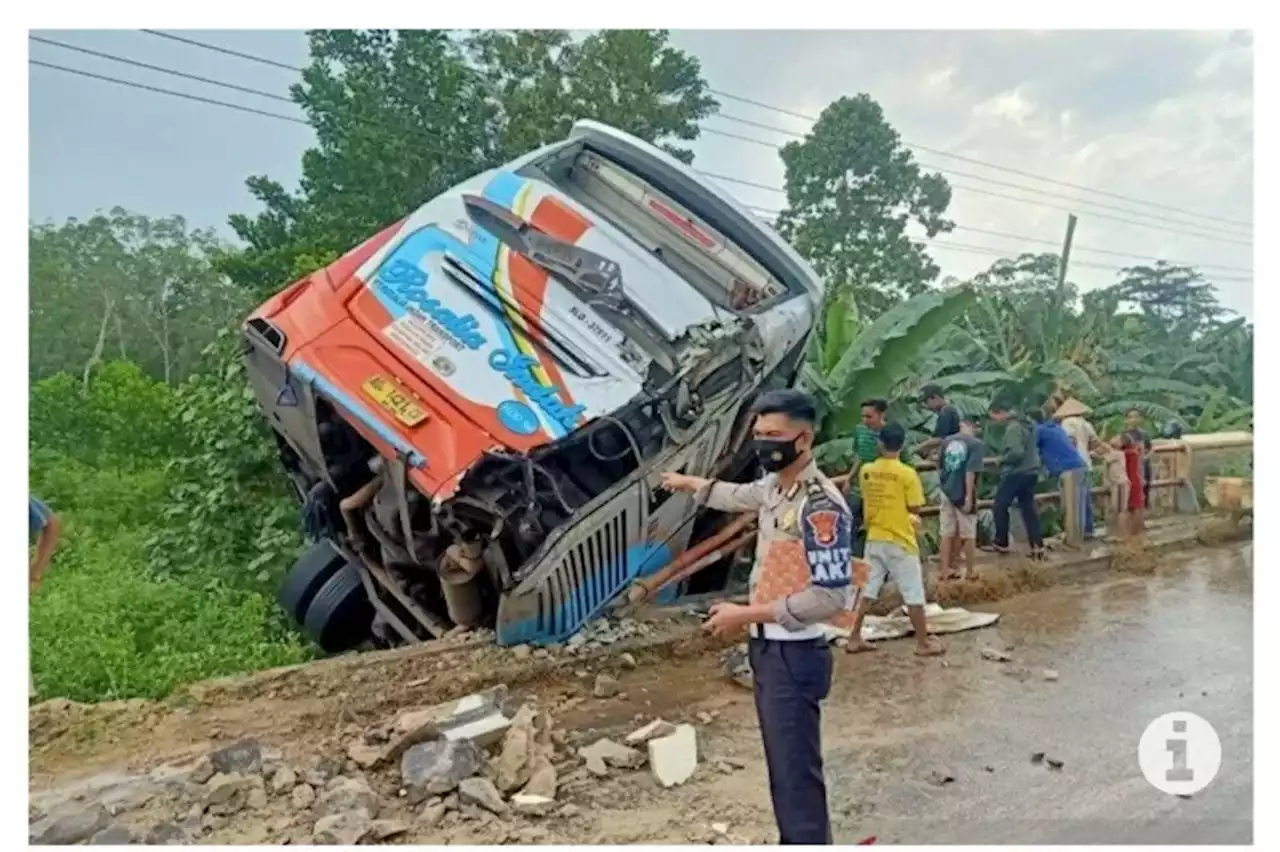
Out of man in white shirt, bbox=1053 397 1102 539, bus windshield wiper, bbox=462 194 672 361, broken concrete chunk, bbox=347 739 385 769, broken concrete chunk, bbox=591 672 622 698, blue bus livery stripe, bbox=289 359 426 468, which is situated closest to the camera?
broken concrete chunk, bbox=347 739 385 769

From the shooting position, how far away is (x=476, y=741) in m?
3.54

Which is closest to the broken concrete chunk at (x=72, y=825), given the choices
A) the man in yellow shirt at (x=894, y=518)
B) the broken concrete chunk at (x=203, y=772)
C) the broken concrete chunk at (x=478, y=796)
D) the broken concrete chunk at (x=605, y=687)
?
the broken concrete chunk at (x=203, y=772)

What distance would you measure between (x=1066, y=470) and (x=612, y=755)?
2.38 metres

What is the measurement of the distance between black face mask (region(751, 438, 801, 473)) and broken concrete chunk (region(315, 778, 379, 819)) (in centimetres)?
141

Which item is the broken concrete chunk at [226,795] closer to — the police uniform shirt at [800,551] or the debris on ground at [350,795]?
the debris on ground at [350,795]

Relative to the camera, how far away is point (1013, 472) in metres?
5.13

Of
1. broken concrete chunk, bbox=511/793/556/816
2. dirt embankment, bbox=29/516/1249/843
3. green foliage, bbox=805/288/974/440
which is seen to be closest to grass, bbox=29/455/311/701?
dirt embankment, bbox=29/516/1249/843

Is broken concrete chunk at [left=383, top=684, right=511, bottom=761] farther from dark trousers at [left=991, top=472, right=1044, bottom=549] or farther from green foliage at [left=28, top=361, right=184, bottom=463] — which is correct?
dark trousers at [left=991, top=472, right=1044, bottom=549]

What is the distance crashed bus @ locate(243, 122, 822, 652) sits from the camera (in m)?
3.95

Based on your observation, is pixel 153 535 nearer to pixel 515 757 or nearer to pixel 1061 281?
pixel 515 757

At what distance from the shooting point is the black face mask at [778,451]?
3057mm

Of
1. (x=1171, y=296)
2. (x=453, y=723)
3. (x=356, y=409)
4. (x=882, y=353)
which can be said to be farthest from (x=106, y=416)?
(x=1171, y=296)

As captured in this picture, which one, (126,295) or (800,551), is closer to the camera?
(800,551)

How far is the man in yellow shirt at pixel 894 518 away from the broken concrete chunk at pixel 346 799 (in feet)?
5.91
